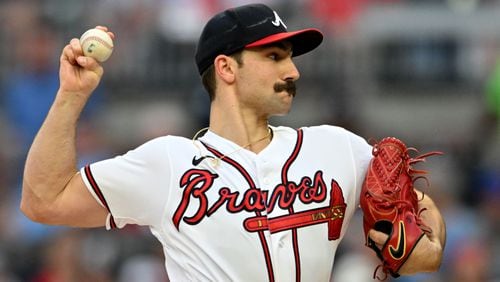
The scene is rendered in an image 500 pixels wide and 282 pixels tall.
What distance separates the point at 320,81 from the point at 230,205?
6196 millimetres

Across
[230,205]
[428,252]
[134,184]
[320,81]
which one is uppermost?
[134,184]

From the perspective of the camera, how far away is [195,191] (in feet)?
16.1

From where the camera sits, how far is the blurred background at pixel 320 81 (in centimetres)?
986

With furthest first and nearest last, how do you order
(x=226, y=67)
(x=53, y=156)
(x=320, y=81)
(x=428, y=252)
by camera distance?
(x=320, y=81), (x=226, y=67), (x=428, y=252), (x=53, y=156)

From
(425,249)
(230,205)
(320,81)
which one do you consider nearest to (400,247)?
(425,249)

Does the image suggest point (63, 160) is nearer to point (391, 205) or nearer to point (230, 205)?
point (230, 205)

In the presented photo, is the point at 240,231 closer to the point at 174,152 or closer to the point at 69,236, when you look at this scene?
the point at 174,152

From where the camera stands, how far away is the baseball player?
16.0 feet

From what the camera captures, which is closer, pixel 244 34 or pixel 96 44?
pixel 96 44

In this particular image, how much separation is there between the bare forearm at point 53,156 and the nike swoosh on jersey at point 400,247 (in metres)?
1.29

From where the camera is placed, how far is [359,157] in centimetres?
516

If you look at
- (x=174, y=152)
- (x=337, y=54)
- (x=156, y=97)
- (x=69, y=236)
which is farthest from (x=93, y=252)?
(x=174, y=152)

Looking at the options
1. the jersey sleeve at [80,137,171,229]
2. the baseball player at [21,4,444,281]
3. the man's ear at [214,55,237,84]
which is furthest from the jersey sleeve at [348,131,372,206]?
the jersey sleeve at [80,137,171,229]

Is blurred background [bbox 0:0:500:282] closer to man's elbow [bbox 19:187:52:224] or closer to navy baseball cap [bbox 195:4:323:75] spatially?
navy baseball cap [bbox 195:4:323:75]
